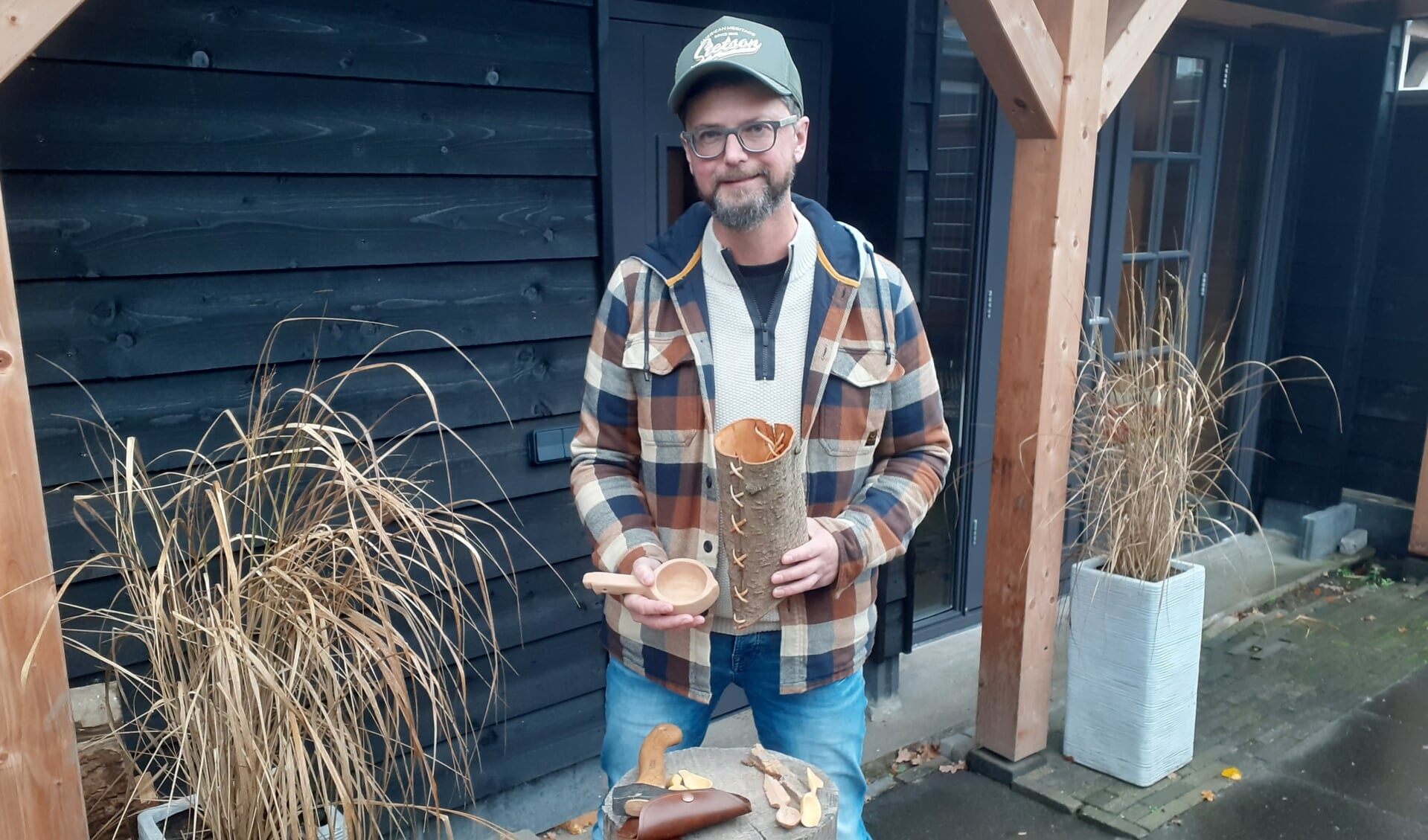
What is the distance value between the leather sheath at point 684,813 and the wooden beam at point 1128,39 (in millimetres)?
2032

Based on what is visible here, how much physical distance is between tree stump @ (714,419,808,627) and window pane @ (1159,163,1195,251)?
11.3 feet

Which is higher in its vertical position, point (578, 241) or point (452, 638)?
point (578, 241)

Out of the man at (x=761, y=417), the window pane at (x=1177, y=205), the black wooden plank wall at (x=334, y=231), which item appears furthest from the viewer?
the window pane at (x=1177, y=205)

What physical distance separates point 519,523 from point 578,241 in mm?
695

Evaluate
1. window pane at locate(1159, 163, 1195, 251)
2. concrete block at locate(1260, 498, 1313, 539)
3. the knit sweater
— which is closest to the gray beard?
the knit sweater

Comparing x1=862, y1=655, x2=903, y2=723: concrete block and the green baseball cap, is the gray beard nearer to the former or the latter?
the green baseball cap

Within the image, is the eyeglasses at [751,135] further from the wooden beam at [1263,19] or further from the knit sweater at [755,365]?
the wooden beam at [1263,19]

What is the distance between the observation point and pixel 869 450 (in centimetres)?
177

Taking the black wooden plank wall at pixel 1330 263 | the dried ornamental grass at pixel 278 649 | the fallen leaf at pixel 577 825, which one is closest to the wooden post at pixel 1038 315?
the fallen leaf at pixel 577 825

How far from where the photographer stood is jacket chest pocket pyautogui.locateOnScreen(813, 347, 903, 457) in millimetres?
1720

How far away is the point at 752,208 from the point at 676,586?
0.60m

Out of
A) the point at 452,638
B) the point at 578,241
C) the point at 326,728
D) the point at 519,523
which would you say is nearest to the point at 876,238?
the point at 578,241

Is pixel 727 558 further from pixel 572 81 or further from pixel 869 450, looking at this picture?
pixel 572 81

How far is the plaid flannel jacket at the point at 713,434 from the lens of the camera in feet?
5.60
